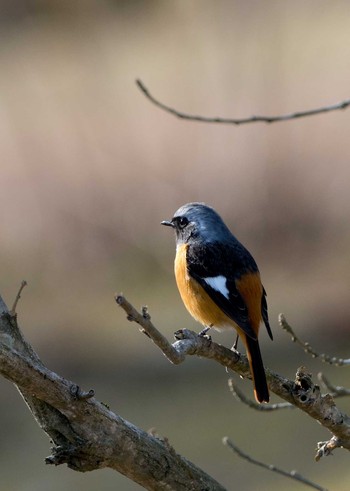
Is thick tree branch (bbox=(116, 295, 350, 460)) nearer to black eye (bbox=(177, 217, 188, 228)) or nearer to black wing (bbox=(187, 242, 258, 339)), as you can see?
black wing (bbox=(187, 242, 258, 339))

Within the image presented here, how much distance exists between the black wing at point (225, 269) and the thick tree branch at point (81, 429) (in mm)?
1389

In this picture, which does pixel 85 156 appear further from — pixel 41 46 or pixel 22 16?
pixel 22 16

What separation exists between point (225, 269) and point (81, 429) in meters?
1.90

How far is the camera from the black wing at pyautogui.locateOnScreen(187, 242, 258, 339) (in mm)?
4438

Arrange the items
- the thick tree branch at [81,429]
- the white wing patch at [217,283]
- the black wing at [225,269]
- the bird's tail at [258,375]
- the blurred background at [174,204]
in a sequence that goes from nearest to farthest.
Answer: the thick tree branch at [81,429], the bird's tail at [258,375], the black wing at [225,269], the white wing patch at [217,283], the blurred background at [174,204]

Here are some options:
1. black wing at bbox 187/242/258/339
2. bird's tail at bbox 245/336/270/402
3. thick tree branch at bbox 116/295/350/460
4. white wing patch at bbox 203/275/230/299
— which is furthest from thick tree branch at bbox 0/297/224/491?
white wing patch at bbox 203/275/230/299

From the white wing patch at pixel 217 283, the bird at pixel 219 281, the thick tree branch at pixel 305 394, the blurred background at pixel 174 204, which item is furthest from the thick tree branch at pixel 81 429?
the blurred background at pixel 174 204

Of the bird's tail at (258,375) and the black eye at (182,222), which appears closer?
the bird's tail at (258,375)

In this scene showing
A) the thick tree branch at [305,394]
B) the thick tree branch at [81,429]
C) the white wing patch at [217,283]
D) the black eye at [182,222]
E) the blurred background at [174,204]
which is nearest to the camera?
the thick tree branch at [81,429]

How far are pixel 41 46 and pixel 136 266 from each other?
5590 millimetres

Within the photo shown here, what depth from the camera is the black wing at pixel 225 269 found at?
4438 millimetres

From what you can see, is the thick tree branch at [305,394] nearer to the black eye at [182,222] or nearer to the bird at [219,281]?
the bird at [219,281]

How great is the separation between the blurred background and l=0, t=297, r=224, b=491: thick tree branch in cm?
562

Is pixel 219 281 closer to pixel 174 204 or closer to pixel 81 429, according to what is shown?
pixel 81 429
